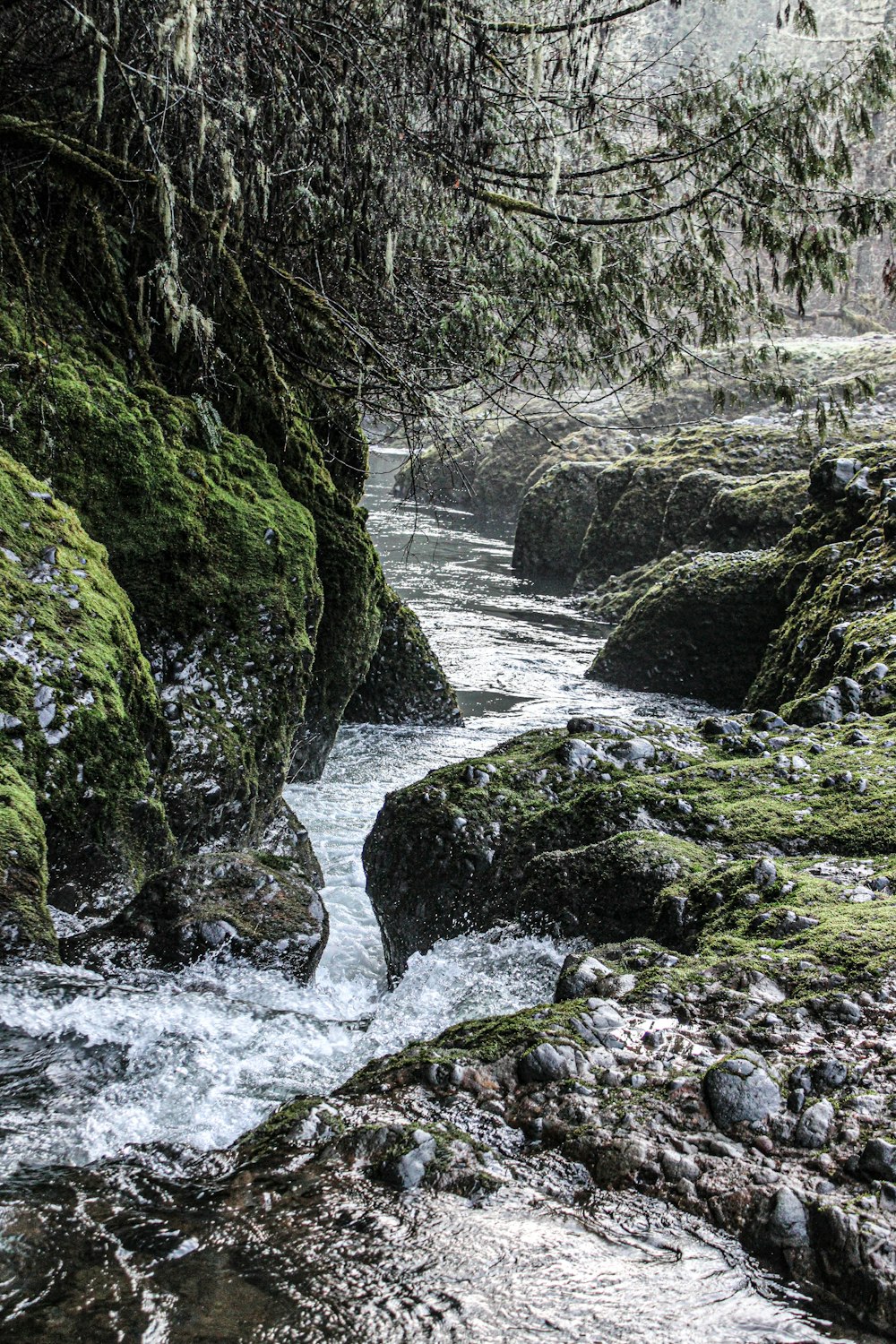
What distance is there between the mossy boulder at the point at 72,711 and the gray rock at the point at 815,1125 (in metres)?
2.59

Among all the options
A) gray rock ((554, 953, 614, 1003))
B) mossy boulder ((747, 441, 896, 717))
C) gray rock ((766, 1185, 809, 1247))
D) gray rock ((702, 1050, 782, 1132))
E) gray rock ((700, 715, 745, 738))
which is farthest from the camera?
mossy boulder ((747, 441, 896, 717))

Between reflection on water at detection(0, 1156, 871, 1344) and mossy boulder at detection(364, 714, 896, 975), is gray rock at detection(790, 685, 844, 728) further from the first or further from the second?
reflection on water at detection(0, 1156, 871, 1344)

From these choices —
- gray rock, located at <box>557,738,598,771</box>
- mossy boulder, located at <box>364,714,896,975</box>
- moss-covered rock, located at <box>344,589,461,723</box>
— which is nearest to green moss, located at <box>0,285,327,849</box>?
mossy boulder, located at <box>364,714,896,975</box>

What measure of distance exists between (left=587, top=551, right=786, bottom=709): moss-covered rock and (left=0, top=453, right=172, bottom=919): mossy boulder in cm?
700

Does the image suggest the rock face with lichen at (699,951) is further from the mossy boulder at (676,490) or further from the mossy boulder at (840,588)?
the mossy boulder at (676,490)

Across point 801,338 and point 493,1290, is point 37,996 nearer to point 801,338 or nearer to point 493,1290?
point 493,1290

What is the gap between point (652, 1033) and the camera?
2756 millimetres

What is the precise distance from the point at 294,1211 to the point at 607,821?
8.40ft

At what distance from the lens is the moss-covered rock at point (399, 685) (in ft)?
32.2

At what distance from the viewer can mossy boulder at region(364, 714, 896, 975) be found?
400 cm

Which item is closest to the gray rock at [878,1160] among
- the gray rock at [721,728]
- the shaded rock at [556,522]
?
the gray rock at [721,728]

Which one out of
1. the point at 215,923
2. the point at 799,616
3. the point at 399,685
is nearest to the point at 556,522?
the point at 399,685

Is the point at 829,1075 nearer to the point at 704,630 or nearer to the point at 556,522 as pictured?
the point at 704,630

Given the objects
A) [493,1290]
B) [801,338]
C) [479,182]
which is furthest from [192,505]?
[801,338]
